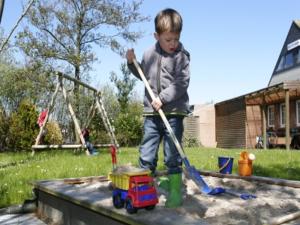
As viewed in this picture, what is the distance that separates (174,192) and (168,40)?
4.24 feet

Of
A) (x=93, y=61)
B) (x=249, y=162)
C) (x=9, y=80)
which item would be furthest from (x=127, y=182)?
(x=9, y=80)

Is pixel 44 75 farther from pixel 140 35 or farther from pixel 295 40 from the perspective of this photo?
pixel 295 40

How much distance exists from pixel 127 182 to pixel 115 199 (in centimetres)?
15

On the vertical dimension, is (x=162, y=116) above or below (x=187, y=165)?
above

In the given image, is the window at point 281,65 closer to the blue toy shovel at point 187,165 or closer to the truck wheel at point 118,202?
the blue toy shovel at point 187,165

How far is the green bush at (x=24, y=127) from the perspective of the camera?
1409 centimetres

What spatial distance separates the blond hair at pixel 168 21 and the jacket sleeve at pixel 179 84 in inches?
11.6

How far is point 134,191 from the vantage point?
8.19 ft

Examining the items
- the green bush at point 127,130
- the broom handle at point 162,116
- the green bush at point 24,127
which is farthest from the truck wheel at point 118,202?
the green bush at point 127,130

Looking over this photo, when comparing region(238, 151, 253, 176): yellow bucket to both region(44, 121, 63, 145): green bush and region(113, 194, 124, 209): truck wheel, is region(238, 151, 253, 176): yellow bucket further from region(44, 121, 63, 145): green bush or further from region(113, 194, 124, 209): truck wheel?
region(44, 121, 63, 145): green bush

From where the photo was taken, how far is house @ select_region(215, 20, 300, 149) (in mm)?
18891

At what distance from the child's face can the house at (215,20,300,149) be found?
14098 mm

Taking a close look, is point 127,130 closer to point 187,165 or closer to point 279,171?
point 279,171

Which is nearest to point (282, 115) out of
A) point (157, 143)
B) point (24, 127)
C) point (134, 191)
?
point (24, 127)
